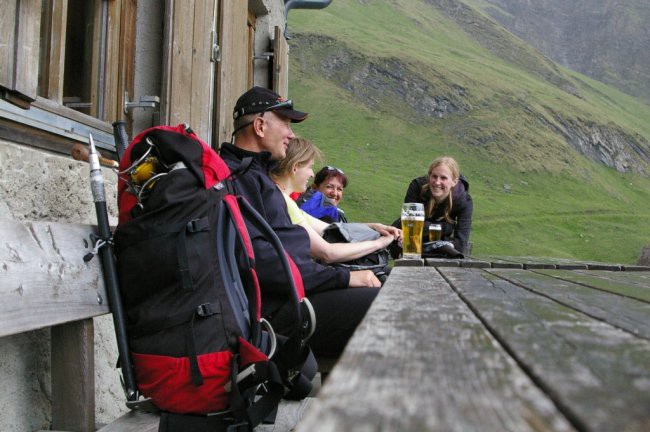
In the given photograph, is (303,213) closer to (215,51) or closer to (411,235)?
(411,235)

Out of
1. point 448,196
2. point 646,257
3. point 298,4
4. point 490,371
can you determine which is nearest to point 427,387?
point 490,371

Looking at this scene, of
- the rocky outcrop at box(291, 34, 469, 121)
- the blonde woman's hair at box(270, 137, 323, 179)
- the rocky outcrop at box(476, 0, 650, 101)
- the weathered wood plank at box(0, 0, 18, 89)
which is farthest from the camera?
the rocky outcrop at box(476, 0, 650, 101)

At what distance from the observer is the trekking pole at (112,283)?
1828 millimetres

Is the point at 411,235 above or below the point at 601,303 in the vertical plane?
above

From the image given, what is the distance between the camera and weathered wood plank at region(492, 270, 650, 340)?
46.5 inches

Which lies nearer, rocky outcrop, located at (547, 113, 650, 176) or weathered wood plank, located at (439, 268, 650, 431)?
weathered wood plank, located at (439, 268, 650, 431)

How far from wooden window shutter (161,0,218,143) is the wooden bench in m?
1.61

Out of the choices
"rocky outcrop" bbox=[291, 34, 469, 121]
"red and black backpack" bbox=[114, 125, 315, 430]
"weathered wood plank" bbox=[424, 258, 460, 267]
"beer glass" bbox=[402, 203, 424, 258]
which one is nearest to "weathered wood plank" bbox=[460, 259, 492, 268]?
"weathered wood plank" bbox=[424, 258, 460, 267]

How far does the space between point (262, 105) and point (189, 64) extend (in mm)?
787

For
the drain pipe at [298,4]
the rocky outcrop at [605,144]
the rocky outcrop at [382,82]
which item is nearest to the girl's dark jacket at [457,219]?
the drain pipe at [298,4]

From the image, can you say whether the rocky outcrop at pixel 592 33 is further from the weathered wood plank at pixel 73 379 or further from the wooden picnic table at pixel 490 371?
the wooden picnic table at pixel 490 371

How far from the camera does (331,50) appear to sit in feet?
192

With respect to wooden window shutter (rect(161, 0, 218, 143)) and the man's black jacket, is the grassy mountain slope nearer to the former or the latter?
wooden window shutter (rect(161, 0, 218, 143))

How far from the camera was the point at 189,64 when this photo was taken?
3.72m
